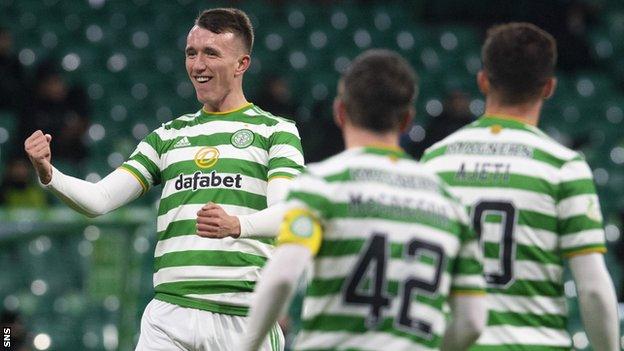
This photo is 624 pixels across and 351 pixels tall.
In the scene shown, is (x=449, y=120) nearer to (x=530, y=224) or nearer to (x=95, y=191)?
(x=95, y=191)


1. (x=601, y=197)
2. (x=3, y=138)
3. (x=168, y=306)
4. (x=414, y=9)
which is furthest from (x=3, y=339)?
(x=414, y=9)

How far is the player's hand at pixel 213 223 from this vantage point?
4.34 m

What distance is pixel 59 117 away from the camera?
11.9 meters

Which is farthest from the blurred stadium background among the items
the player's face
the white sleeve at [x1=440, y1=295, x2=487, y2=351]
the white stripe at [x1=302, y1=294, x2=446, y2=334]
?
the white stripe at [x1=302, y1=294, x2=446, y2=334]

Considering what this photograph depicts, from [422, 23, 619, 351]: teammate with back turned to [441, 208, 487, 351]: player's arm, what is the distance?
37 cm

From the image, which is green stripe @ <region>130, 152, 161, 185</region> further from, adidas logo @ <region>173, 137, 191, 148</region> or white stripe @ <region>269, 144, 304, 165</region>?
white stripe @ <region>269, 144, 304, 165</region>

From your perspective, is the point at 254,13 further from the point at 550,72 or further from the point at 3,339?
the point at 550,72

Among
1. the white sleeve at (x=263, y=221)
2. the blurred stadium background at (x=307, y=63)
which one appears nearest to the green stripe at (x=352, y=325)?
the white sleeve at (x=263, y=221)

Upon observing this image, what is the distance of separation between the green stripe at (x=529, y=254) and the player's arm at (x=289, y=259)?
784mm

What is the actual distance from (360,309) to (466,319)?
36 centimetres

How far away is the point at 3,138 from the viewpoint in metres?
12.2

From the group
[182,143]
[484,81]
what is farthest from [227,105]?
[484,81]

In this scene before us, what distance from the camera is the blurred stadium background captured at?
483 inches

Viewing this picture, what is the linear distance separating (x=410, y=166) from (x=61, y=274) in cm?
483
